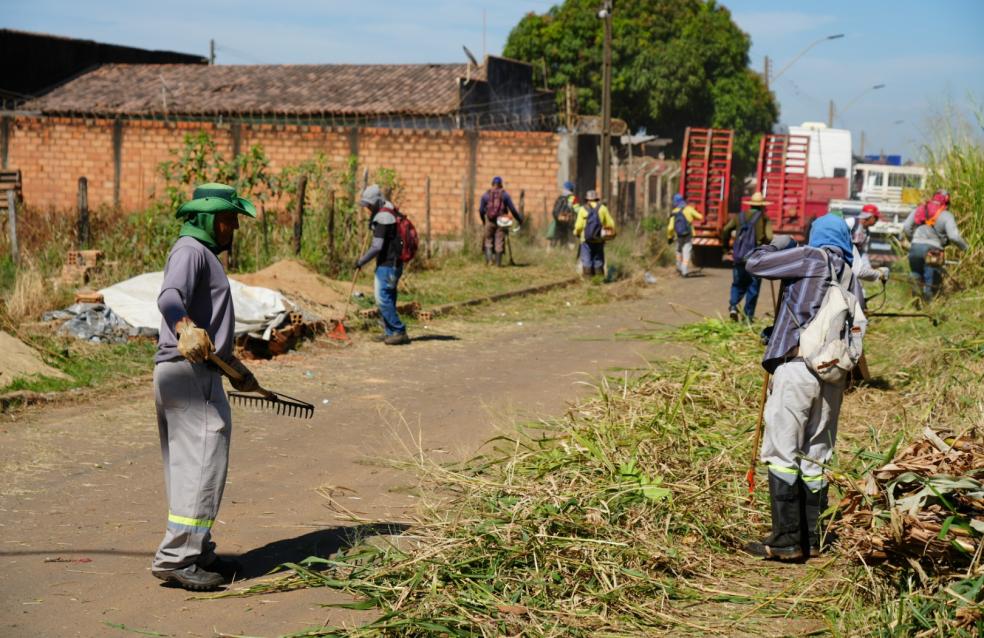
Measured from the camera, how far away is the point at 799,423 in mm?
5766

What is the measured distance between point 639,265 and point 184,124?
12.9 metres

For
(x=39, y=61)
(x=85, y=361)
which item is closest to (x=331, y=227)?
(x=85, y=361)

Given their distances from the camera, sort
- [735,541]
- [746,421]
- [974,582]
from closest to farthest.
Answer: [974,582] < [735,541] < [746,421]

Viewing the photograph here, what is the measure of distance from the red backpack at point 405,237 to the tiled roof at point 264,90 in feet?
56.7

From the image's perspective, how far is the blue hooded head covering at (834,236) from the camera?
6320 mm

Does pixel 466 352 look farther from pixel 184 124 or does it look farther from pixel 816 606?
pixel 184 124

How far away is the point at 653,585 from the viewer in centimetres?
516

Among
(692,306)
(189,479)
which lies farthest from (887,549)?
(692,306)

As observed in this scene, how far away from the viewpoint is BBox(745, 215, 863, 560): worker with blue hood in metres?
5.75

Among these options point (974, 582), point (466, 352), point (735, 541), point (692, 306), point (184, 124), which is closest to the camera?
point (974, 582)

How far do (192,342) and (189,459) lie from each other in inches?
23.6

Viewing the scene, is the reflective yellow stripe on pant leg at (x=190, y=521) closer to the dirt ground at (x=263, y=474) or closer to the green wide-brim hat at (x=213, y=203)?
the dirt ground at (x=263, y=474)

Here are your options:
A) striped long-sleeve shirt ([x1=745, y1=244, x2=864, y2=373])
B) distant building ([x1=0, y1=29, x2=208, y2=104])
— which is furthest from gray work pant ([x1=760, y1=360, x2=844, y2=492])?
distant building ([x1=0, y1=29, x2=208, y2=104])

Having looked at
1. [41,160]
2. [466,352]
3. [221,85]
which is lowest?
[466,352]
